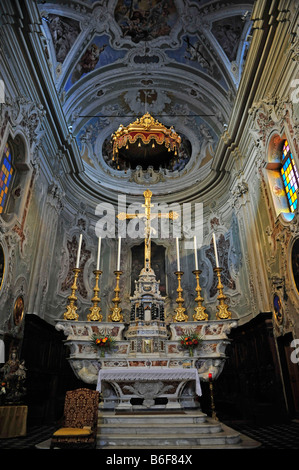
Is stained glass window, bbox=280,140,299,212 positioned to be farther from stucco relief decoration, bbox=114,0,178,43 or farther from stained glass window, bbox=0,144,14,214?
stucco relief decoration, bbox=114,0,178,43

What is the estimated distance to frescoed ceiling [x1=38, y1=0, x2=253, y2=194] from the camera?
10523 mm

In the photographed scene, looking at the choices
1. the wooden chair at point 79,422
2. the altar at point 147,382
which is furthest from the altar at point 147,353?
the wooden chair at point 79,422

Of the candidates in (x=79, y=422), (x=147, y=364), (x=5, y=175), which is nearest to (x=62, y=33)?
(x=5, y=175)

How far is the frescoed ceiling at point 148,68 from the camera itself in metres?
10.5

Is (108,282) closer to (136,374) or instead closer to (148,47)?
(136,374)

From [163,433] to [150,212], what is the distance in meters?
6.10

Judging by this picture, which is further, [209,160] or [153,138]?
[209,160]

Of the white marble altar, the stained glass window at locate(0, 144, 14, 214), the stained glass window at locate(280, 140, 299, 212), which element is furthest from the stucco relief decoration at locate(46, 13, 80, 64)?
the white marble altar

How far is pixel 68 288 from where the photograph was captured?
1102cm

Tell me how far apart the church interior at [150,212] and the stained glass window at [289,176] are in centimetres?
8

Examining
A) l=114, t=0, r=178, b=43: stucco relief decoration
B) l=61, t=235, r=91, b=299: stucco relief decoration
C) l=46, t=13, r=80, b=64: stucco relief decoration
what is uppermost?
l=114, t=0, r=178, b=43: stucco relief decoration

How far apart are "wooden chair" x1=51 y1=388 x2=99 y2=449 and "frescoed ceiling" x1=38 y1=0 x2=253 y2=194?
7.39 meters
